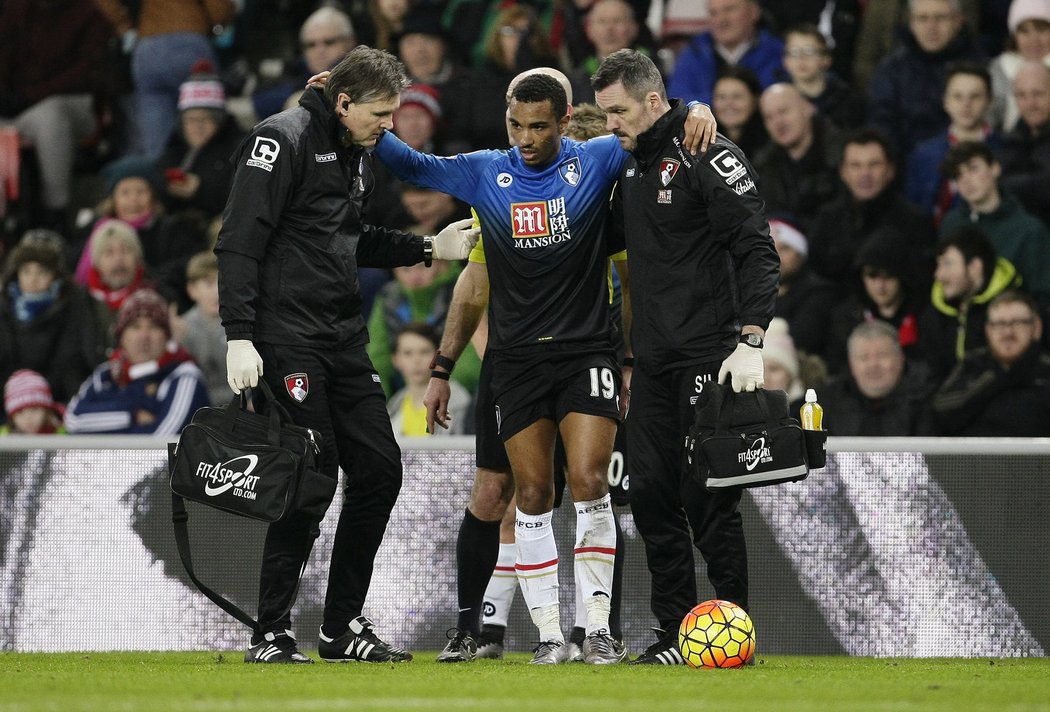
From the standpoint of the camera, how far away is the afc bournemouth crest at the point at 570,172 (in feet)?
23.4

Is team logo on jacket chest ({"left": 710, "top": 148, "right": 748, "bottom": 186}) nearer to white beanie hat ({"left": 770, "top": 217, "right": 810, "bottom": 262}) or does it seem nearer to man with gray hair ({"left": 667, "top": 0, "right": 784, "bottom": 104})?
white beanie hat ({"left": 770, "top": 217, "right": 810, "bottom": 262})

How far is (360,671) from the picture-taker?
6.60m

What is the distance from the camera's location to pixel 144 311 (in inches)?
415

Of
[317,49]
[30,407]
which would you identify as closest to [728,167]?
[30,407]

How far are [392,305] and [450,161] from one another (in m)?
3.78

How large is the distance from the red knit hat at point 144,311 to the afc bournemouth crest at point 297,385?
3.89 metres

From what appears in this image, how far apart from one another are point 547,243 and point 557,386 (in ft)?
1.92

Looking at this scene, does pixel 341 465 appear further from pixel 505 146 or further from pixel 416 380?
pixel 505 146

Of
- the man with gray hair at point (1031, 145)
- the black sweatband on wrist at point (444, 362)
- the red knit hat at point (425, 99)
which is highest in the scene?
the red knit hat at point (425, 99)

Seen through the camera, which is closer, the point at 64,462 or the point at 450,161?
the point at 450,161

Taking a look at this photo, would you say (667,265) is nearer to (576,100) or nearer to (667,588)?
(667,588)

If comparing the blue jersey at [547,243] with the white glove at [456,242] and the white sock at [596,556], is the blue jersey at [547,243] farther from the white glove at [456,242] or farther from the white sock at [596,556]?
the white sock at [596,556]

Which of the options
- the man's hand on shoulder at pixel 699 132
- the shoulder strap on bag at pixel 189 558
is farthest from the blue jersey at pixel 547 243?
the shoulder strap on bag at pixel 189 558

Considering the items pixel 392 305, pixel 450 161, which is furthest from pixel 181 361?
pixel 450 161
